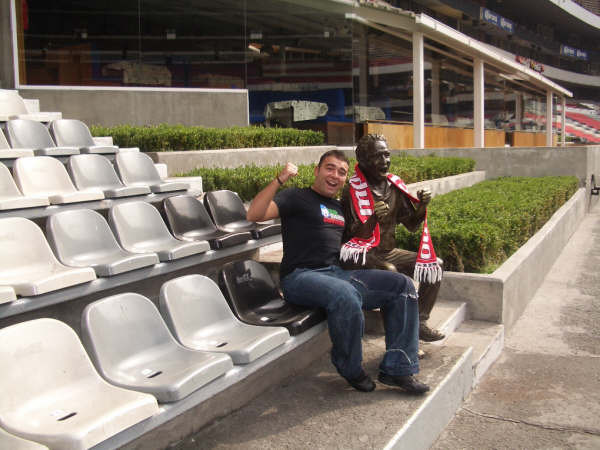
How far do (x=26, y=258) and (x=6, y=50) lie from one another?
8.83 metres

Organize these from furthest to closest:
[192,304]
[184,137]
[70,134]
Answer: [184,137], [70,134], [192,304]

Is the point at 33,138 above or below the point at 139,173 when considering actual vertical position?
above

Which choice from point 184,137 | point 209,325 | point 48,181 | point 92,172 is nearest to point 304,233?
point 209,325

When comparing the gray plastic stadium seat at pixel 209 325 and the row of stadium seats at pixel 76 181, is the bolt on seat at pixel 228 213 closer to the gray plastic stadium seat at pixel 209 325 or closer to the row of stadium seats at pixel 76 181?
the row of stadium seats at pixel 76 181

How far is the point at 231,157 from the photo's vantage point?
9258 millimetres

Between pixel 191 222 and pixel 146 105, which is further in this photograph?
pixel 146 105

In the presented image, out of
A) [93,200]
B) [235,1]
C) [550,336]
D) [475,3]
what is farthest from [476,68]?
[475,3]

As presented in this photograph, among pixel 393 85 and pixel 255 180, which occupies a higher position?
pixel 393 85

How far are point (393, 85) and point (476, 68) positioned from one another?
376 centimetres

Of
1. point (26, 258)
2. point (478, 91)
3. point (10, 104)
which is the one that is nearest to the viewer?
point (26, 258)

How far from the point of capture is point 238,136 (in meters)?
10.3

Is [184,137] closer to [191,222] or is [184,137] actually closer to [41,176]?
[41,176]

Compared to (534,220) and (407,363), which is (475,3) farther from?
(407,363)

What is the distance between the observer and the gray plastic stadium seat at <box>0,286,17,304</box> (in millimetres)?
2958
